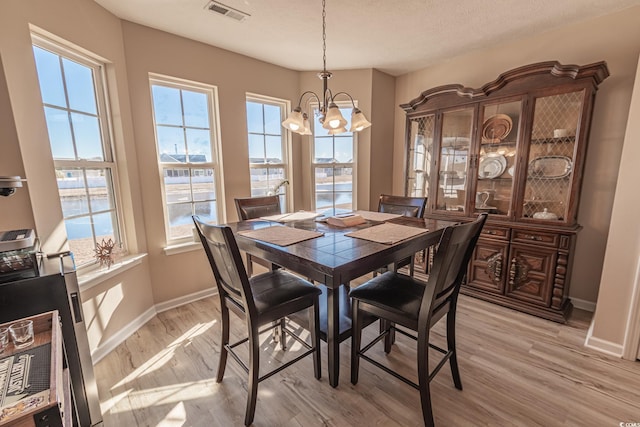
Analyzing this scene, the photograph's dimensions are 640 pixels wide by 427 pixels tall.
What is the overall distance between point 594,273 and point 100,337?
4047 mm

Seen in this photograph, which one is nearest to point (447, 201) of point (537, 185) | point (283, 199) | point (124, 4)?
point (537, 185)

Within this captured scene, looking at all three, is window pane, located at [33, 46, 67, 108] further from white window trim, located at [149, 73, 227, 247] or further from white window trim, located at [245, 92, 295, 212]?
white window trim, located at [245, 92, 295, 212]

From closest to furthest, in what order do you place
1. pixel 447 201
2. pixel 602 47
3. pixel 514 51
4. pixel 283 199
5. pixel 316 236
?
pixel 316 236, pixel 602 47, pixel 514 51, pixel 447 201, pixel 283 199

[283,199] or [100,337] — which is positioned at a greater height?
[283,199]

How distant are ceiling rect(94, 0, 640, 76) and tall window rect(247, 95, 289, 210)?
1.78 ft

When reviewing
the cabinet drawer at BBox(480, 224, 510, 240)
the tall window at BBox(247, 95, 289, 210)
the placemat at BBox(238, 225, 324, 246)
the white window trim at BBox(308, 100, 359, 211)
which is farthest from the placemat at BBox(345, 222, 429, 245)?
the white window trim at BBox(308, 100, 359, 211)

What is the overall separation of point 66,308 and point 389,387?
1.76 m

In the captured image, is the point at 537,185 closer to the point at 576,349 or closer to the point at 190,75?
the point at 576,349

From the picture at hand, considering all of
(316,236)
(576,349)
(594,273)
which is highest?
(316,236)

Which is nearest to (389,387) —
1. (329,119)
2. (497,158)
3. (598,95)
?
(329,119)

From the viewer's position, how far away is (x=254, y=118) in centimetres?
316

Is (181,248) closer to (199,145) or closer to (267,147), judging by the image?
(199,145)

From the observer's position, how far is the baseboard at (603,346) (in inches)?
76.7

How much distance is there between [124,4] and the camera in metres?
2.01
